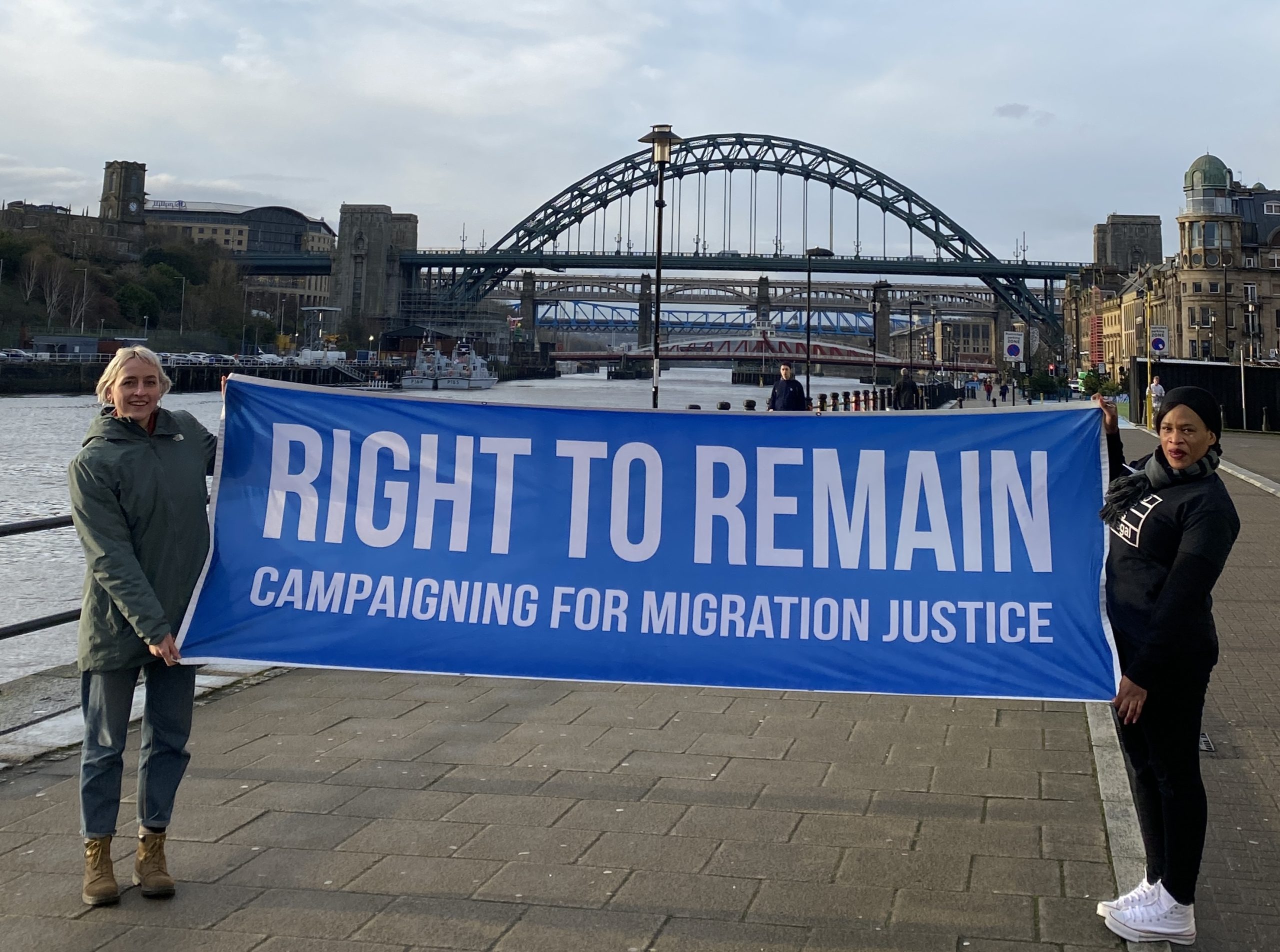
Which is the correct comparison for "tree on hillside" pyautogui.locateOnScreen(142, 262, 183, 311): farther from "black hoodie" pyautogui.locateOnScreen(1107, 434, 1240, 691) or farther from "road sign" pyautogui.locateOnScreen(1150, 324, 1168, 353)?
"black hoodie" pyautogui.locateOnScreen(1107, 434, 1240, 691)

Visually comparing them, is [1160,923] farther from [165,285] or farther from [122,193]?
[122,193]

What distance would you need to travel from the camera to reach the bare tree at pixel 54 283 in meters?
84.2

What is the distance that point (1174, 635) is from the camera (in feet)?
10.7

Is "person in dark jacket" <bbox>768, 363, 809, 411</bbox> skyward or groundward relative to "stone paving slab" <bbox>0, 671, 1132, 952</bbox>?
skyward

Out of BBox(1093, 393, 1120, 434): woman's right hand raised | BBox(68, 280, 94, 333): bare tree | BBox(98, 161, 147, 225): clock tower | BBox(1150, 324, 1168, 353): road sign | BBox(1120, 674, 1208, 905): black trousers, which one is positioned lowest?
BBox(1120, 674, 1208, 905): black trousers

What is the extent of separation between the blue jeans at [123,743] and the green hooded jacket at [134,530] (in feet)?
0.25

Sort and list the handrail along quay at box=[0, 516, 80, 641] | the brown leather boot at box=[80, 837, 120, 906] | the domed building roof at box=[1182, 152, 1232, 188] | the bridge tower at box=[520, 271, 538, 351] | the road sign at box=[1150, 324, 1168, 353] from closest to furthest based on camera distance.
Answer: the brown leather boot at box=[80, 837, 120, 906] → the handrail along quay at box=[0, 516, 80, 641] → the road sign at box=[1150, 324, 1168, 353] → the domed building roof at box=[1182, 152, 1232, 188] → the bridge tower at box=[520, 271, 538, 351]

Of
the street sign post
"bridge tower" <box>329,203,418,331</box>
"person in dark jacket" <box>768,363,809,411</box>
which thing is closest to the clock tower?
"bridge tower" <box>329,203,418,331</box>

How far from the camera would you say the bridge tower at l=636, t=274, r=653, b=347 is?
105 meters

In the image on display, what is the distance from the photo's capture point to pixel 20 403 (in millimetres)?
55281

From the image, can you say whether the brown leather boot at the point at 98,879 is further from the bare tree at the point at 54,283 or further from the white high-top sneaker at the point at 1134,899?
the bare tree at the point at 54,283

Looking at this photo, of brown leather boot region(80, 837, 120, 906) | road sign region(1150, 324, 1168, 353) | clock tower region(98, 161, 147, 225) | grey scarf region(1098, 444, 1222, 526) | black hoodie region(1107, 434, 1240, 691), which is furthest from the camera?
clock tower region(98, 161, 147, 225)

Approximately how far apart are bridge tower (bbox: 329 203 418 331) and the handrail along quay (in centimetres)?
10797

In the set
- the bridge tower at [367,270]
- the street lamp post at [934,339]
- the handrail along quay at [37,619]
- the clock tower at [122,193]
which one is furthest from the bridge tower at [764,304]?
the handrail along quay at [37,619]
